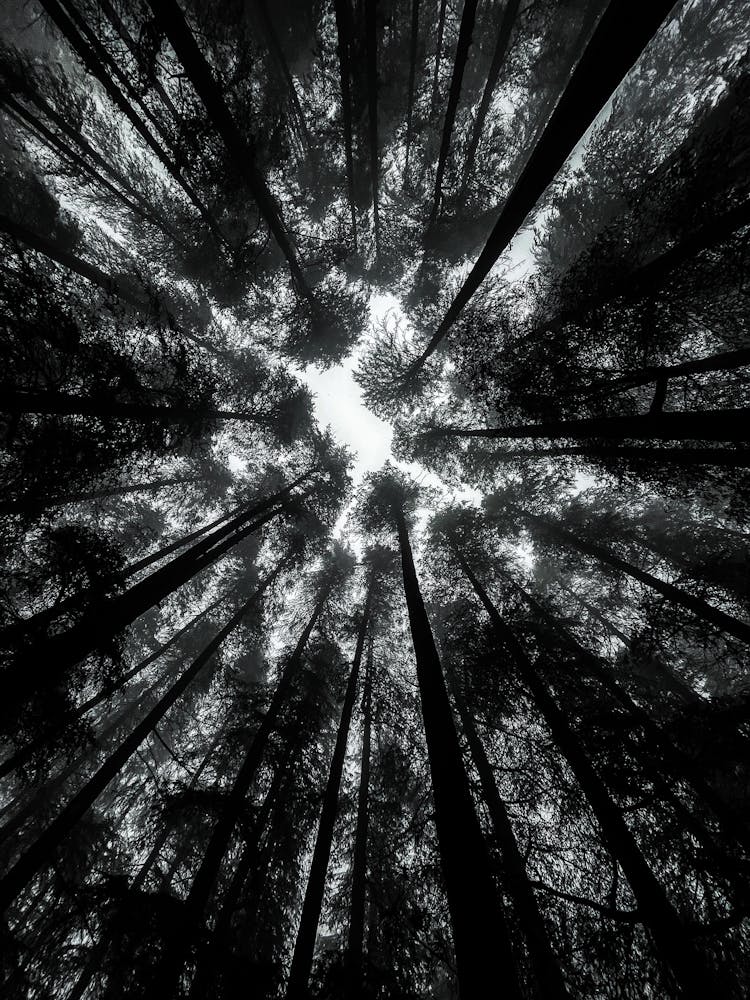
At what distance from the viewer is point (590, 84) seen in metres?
3.06

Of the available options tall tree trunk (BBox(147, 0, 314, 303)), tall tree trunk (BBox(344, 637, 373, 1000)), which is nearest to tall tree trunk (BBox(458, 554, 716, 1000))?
tall tree trunk (BBox(344, 637, 373, 1000))

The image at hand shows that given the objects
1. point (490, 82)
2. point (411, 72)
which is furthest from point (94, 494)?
point (490, 82)

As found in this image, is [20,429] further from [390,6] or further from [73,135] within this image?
[390,6]

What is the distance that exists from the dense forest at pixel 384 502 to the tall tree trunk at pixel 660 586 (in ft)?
0.38

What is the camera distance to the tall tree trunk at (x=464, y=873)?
2.53 metres

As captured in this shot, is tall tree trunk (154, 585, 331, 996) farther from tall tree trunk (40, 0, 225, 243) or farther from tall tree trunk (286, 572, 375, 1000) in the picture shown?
tall tree trunk (40, 0, 225, 243)

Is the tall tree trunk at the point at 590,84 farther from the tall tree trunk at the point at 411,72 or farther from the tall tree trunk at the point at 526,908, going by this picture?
the tall tree trunk at the point at 526,908

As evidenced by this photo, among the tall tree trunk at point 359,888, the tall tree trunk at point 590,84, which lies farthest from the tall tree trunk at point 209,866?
the tall tree trunk at point 590,84

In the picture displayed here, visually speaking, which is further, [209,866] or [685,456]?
[209,866]

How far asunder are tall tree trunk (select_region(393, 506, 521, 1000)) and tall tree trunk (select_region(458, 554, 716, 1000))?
101 inches

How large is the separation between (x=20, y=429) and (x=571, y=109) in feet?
34.8

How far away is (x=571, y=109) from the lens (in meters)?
3.24

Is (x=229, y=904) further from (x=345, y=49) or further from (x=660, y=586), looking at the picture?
(x=345, y=49)

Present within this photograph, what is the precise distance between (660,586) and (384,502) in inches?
358
